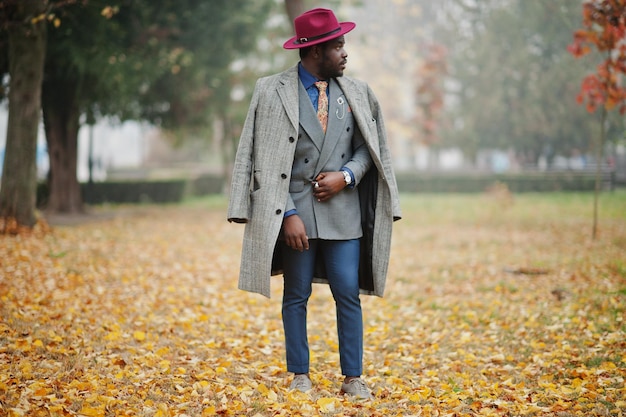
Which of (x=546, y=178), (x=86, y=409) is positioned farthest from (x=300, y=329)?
(x=546, y=178)

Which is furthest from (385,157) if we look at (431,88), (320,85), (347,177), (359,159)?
(431,88)

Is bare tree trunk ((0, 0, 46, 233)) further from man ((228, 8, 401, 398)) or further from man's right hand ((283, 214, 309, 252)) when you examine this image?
man's right hand ((283, 214, 309, 252))

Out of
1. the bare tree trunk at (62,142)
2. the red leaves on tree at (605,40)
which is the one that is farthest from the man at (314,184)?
the bare tree trunk at (62,142)

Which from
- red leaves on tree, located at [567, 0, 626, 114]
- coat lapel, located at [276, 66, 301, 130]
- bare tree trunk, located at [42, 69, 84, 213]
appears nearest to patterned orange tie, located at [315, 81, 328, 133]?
coat lapel, located at [276, 66, 301, 130]

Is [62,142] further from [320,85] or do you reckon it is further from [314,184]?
[314,184]

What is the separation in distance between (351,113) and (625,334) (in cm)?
292

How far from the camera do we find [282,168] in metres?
3.62

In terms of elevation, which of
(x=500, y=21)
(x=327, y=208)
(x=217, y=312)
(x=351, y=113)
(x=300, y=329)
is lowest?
(x=217, y=312)

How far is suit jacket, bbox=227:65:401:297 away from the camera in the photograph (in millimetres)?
3623

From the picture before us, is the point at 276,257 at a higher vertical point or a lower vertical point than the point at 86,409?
higher

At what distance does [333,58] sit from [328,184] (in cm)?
70

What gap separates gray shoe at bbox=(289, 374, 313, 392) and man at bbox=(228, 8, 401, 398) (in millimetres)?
17

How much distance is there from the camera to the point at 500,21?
98.8 ft

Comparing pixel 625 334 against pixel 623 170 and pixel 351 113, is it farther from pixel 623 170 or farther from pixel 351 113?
pixel 623 170
